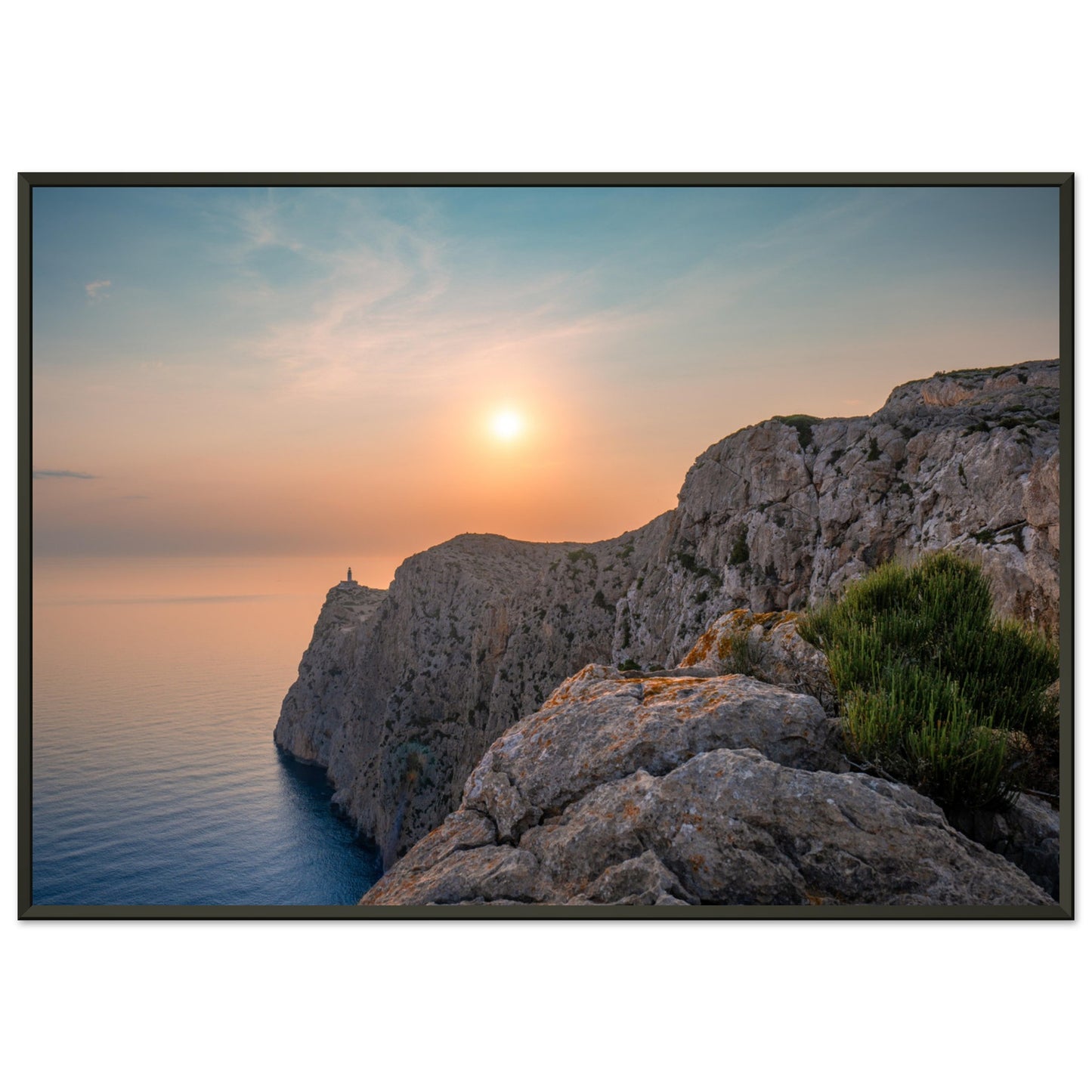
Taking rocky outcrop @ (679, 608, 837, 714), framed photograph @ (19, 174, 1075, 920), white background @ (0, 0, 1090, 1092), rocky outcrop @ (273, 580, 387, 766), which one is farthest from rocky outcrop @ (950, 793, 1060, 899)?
rocky outcrop @ (273, 580, 387, 766)

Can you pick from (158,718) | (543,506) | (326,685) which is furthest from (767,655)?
(326,685)

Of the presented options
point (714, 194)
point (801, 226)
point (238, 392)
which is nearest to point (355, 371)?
point (238, 392)

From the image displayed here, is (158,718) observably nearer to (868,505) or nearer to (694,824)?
(694,824)

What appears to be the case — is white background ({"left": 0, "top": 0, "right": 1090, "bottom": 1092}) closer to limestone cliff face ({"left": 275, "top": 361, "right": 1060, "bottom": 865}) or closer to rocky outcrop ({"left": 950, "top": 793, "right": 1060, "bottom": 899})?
rocky outcrop ({"left": 950, "top": 793, "right": 1060, "bottom": 899})
